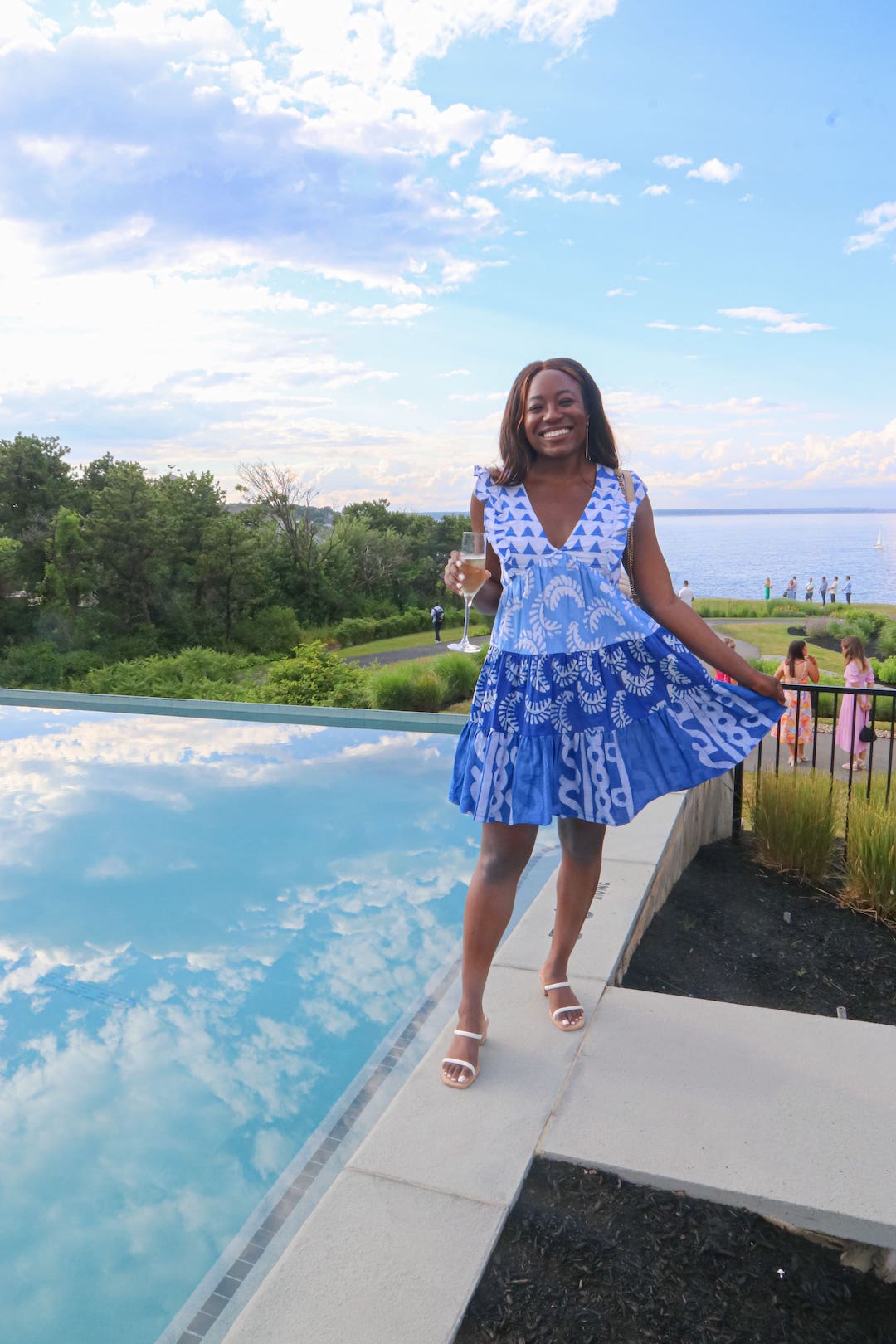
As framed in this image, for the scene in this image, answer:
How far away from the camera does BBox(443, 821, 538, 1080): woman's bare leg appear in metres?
1.90

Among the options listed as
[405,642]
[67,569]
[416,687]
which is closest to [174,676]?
[416,687]

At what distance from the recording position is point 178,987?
2.67 m

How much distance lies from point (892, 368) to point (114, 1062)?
69586mm

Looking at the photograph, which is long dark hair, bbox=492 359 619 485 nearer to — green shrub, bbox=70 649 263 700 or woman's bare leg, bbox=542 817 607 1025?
woman's bare leg, bbox=542 817 607 1025

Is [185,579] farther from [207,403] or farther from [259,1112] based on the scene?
[259,1112]

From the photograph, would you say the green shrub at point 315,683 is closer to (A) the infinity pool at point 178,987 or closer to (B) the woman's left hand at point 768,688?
(A) the infinity pool at point 178,987

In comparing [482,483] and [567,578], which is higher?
[482,483]

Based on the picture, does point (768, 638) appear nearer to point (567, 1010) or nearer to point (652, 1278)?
point (567, 1010)

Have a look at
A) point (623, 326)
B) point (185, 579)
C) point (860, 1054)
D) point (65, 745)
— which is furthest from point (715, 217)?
point (860, 1054)

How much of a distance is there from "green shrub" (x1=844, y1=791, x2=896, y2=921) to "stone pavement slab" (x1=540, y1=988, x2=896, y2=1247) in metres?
0.93

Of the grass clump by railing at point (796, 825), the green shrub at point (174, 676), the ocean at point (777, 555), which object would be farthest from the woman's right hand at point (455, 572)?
the green shrub at point (174, 676)

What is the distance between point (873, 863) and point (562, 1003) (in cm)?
137

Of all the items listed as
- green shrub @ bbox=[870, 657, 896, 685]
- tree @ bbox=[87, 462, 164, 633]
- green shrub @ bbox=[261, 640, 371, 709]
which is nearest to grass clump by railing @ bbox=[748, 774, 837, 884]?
green shrub @ bbox=[261, 640, 371, 709]

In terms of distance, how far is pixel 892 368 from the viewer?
60.5 meters
